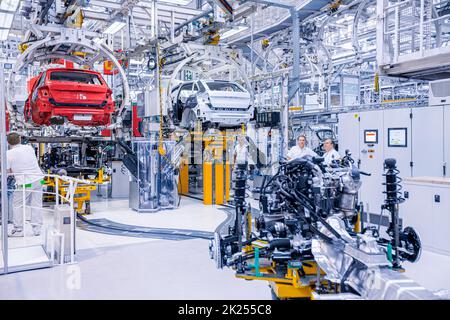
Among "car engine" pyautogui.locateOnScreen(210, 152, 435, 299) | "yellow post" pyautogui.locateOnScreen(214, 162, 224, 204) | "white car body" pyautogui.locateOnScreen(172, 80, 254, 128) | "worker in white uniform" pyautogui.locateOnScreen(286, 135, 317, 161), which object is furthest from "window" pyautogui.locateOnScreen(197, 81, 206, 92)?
"car engine" pyautogui.locateOnScreen(210, 152, 435, 299)

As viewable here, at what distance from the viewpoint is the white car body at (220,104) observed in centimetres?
914

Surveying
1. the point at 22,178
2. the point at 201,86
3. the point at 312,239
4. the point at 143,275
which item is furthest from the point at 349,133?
the point at 22,178

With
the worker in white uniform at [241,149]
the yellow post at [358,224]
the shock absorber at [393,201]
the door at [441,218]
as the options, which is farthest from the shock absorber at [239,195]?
the worker in white uniform at [241,149]

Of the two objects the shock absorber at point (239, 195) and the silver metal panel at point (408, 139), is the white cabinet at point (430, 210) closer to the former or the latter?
the silver metal panel at point (408, 139)

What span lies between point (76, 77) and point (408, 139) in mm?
6737

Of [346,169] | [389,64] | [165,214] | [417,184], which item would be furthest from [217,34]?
[346,169]

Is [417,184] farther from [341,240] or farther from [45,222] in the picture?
[45,222]

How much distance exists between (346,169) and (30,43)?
7.46m

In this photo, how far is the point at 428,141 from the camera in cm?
672

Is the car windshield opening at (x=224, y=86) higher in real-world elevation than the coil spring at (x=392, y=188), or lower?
higher

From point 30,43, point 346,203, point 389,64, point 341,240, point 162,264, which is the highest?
point 30,43

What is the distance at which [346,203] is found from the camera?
3910mm

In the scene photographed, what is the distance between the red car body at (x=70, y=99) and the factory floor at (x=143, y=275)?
2690 millimetres

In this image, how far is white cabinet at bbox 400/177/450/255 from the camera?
563 centimetres
